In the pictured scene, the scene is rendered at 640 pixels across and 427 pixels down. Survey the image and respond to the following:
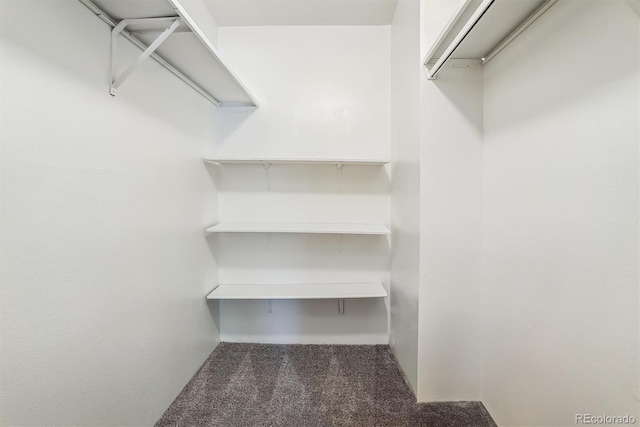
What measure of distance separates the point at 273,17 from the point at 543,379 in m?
2.70

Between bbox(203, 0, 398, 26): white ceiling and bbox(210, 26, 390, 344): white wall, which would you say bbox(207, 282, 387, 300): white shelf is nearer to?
bbox(210, 26, 390, 344): white wall

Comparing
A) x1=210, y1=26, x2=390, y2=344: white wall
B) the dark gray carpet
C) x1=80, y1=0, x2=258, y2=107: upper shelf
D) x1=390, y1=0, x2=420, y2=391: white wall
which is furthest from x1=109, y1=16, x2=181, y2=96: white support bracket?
the dark gray carpet

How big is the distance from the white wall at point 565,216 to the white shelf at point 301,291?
82 centimetres

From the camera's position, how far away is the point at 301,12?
183 centimetres

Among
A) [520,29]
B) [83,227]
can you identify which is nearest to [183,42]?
[83,227]

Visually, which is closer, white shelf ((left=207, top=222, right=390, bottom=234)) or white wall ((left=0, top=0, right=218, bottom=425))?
white wall ((left=0, top=0, right=218, bottom=425))

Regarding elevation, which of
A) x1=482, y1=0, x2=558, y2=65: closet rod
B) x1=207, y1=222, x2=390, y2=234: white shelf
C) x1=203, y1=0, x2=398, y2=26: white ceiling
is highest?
x1=203, y1=0, x2=398, y2=26: white ceiling

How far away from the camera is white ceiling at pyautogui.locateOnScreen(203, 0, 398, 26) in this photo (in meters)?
1.75

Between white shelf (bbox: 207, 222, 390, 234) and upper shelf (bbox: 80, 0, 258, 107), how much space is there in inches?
38.1

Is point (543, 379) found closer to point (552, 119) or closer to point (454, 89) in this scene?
point (552, 119)

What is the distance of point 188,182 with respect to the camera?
159cm

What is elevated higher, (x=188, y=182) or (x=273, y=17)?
(x=273, y=17)

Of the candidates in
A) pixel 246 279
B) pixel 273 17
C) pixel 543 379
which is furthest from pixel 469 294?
pixel 273 17

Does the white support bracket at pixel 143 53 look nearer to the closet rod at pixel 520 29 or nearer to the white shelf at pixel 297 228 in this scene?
the white shelf at pixel 297 228
